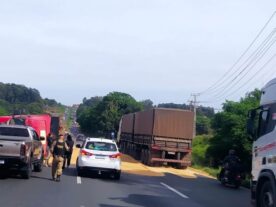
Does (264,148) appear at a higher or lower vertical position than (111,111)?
lower

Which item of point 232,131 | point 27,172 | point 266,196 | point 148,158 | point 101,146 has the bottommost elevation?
point 27,172

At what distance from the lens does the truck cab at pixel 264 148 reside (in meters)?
11.7

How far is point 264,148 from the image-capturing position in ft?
40.7

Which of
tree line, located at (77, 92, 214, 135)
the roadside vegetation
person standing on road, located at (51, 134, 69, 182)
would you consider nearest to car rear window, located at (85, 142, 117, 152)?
person standing on road, located at (51, 134, 69, 182)

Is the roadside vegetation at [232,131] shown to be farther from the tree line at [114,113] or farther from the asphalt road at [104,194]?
the tree line at [114,113]

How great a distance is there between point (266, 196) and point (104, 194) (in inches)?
227

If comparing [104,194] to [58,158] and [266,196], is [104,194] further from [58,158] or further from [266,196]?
[266,196]

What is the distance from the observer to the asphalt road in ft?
46.3

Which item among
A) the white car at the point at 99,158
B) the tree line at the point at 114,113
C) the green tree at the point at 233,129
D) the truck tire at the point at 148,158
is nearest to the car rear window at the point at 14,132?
the white car at the point at 99,158

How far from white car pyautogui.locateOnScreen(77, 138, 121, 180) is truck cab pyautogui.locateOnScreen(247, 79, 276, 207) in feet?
30.3

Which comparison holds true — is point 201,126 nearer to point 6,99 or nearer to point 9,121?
point 6,99

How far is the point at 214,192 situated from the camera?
19828 mm

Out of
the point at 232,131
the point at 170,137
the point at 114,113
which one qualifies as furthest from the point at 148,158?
the point at 114,113

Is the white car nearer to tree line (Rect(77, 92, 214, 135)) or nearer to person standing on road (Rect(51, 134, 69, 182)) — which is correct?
person standing on road (Rect(51, 134, 69, 182))
